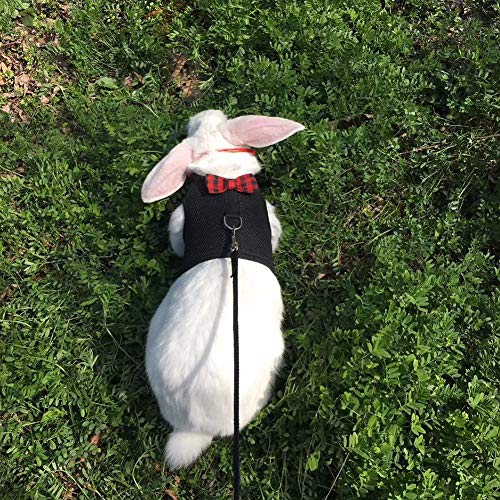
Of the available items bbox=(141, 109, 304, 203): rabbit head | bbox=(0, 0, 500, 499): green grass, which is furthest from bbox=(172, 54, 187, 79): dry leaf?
bbox=(141, 109, 304, 203): rabbit head

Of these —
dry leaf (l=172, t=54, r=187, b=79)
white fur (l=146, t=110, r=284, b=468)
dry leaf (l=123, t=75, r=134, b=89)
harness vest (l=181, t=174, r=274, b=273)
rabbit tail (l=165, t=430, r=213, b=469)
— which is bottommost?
rabbit tail (l=165, t=430, r=213, b=469)

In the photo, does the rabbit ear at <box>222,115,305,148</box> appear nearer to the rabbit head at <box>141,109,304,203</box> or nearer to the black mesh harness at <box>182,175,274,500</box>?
the rabbit head at <box>141,109,304,203</box>

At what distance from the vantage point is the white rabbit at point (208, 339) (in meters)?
2.98

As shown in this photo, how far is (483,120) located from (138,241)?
261 centimetres

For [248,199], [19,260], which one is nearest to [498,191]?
[248,199]

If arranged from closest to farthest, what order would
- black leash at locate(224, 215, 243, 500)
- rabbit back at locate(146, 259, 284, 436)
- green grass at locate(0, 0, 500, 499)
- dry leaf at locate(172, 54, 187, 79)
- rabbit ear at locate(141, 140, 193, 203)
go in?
black leash at locate(224, 215, 243, 500) < rabbit back at locate(146, 259, 284, 436) < green grass at locate(0, 0, 500, 499) < rabbit ear at locate(141, 140, 193, 203) < dry leaf at locate(172, 54, 187, 79)

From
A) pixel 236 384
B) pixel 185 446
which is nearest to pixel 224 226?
pixel 236 384

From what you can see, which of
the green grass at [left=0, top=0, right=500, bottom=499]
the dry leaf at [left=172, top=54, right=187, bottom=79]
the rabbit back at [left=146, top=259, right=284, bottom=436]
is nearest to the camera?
the rabbit back at [left=146, top=259, right=284, bottom=436]

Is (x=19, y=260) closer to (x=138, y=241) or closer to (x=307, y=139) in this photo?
(x=138, y=241)

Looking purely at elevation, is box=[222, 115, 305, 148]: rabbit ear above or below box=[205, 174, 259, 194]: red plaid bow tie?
above

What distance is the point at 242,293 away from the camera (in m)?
3.11

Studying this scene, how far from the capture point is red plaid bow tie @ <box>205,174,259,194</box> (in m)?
3.43

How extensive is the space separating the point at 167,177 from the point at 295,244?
1039 mm

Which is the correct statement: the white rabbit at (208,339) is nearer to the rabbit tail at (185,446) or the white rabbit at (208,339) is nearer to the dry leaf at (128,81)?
the rabbit tail at (185,446)
